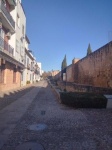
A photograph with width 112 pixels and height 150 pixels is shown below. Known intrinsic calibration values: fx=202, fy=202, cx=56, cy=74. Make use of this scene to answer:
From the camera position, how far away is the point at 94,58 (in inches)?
736

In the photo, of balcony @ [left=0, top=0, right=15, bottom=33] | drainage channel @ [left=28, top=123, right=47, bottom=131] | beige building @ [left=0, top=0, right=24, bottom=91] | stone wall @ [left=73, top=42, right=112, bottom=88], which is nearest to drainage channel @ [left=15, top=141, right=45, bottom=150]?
drainage channel @ [left=28, top=123, right=47, bottom=131]

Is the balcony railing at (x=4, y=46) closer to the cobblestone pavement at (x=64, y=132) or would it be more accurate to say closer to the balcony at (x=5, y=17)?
the balcony at (x=5, y=17)

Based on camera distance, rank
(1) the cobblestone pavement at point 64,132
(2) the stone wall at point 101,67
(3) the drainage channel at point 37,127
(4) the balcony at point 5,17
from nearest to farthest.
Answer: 1. (1) the cobblestone pavement at point 64,132
2. (3) the drainage channel at point 37,127
3. (2) the stone wall at point 101,67
4. (4) the balcony at point 5,17

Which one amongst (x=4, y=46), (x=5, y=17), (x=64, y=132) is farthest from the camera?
(x=4, y=46)

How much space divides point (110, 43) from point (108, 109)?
578 cm

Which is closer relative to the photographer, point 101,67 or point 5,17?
point 101,67

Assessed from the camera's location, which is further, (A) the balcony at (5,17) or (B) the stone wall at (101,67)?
(A) the balcony at (5,17)

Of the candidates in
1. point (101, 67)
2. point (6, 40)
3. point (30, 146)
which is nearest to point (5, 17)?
point (6, 40)

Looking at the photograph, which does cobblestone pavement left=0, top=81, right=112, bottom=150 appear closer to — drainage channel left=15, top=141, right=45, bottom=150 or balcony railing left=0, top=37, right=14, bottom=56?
drainage channel left=15, top=141, right=45, bottom=150

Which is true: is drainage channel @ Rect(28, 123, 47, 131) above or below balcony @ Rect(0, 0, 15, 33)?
below

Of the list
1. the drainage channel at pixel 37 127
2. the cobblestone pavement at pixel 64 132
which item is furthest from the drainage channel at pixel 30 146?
the drainage channel at pixel 37 127

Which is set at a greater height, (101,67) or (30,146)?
(101,67)

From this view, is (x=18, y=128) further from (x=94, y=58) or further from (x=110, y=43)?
(x=94, y=58)

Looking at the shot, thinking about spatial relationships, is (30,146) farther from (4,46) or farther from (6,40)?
(6,40)
